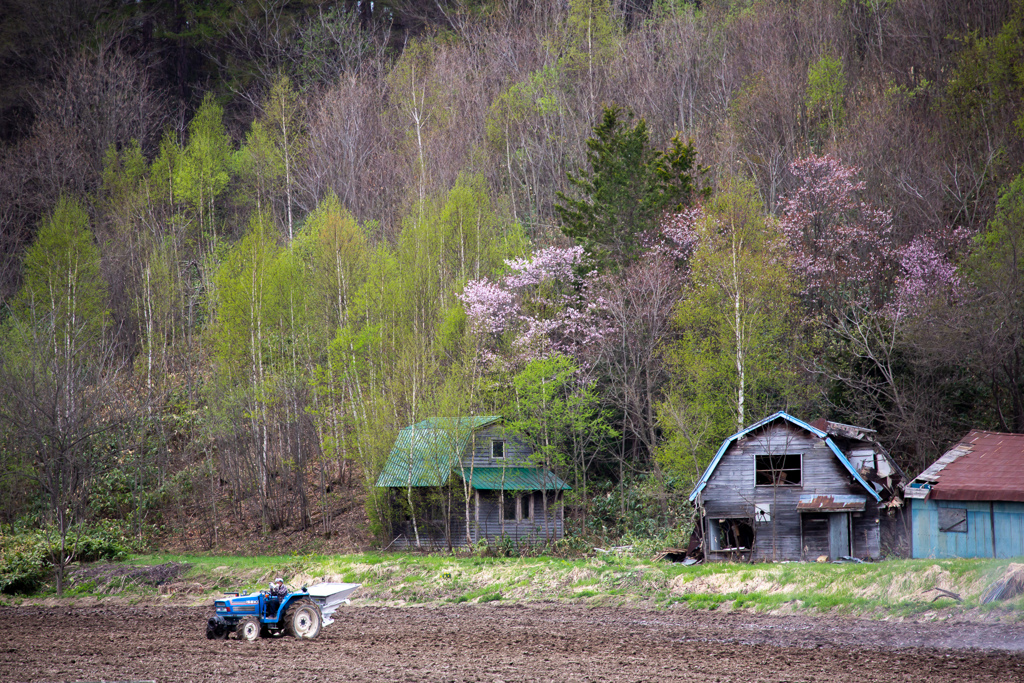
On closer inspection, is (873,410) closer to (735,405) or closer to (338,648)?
(735,405)

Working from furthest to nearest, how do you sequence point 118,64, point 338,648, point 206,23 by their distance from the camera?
1. point 206,23
2. point 118,64
3. point 338,648

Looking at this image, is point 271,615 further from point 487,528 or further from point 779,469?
point 779,469

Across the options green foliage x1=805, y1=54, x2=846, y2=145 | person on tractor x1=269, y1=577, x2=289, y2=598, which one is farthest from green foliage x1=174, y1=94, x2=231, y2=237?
person on tractor x1=269, y1=577, x2=289, y2=598

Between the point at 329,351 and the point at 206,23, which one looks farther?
the point at 206,23

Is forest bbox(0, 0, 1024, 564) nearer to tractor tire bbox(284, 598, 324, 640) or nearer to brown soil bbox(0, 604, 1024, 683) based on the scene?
brown soil bbox(0, 604, 1024, 683)

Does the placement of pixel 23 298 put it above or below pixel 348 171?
below

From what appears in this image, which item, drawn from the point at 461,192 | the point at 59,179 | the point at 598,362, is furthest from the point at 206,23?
the point at 598,362

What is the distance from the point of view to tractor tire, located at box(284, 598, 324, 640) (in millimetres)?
20062

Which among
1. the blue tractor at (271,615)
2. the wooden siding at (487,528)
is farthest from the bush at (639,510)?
the blue tractor at (271,615)

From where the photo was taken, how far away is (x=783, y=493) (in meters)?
30.4

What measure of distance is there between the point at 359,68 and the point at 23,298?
31.1m

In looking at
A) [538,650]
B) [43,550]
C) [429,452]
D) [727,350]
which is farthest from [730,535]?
[43,550]

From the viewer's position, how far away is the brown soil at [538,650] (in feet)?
49.4

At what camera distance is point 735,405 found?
35.1 metres
